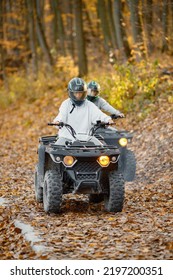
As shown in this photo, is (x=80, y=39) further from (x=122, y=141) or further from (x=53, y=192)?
(x=53, y=192)

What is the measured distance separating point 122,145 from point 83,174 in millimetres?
3261

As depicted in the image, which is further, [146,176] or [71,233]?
[146,176]

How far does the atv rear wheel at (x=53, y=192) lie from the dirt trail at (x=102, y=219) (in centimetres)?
16

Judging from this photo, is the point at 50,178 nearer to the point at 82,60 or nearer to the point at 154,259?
the point at 154,259

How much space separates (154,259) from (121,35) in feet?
60.3

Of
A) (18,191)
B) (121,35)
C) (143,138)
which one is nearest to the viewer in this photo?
(18,191)

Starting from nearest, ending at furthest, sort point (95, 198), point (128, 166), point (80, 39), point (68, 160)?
point (68, 160)
point (95, 198)
point (128, 166)
point (80, 39)

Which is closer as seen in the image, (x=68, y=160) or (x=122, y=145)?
(x=68, y=160)

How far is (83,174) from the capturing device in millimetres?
10875

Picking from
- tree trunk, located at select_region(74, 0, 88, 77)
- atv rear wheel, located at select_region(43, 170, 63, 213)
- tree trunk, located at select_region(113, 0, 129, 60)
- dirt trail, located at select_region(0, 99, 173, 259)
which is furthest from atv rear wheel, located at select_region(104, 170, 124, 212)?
tree trunk, located at select_region(74, 0, 88, 77)

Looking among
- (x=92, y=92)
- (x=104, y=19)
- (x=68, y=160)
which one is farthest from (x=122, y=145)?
(x=104, y=19)

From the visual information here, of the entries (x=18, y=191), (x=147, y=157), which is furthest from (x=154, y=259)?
(x=147, y=157)

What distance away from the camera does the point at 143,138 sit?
743 inches
